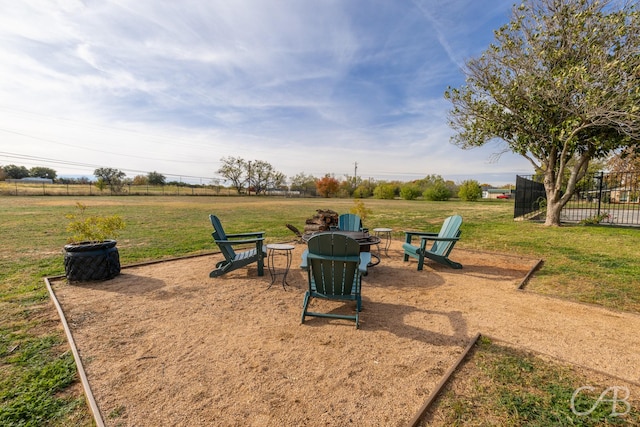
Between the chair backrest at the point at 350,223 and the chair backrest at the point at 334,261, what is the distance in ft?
10.3

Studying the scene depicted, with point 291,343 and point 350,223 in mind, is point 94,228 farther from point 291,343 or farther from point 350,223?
point 350,223

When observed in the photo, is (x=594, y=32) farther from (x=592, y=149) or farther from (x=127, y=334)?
(x=127, y=334)

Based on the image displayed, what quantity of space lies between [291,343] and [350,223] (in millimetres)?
4050

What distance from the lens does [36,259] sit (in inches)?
236

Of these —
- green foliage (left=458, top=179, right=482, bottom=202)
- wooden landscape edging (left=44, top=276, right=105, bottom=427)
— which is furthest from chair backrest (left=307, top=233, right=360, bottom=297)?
green foliage (left=458, top=179, right=482, bottom=202)

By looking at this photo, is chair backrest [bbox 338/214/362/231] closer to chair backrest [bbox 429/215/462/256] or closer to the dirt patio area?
chair backrest [bbox 429/215/462/256]

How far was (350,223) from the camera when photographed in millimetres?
6688

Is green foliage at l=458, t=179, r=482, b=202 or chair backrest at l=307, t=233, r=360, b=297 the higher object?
green foliage at l=458, t=179, r=482, b=202

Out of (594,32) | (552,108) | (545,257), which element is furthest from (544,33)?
(545,257)

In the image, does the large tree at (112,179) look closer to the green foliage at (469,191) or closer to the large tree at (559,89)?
the large tree at (559,89)

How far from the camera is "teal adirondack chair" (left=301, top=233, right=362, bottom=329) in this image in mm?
3340

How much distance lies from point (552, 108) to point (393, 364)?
40.1 ft

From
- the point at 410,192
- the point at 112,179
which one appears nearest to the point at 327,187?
the point at 410,192

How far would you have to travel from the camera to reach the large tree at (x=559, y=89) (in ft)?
29.0
